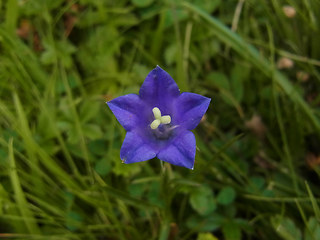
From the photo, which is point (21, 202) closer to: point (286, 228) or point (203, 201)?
point (203, 201)

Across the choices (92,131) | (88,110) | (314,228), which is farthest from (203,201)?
(88,110)

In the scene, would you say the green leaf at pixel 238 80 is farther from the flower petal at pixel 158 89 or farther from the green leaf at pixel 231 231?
the flower petal at pixel 158 89

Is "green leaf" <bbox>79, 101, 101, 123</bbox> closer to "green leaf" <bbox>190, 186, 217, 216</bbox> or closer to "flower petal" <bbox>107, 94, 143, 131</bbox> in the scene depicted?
"flower petal" <bbox>107, 94, 143, 131</bbox>

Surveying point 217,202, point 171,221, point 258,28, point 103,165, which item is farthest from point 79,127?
point 258,28

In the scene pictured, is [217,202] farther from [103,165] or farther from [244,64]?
[244,64]

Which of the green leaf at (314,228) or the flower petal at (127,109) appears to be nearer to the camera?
the flower petal at (127,109)

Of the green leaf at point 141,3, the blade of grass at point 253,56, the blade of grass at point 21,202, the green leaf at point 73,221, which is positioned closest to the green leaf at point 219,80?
the blade of grass at point 253,56

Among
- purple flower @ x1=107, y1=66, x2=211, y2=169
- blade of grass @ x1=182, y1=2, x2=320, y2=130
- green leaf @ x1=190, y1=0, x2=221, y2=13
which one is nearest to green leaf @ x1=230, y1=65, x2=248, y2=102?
blade of grass @ x1=182, y1=2, x2=320, y2=130
